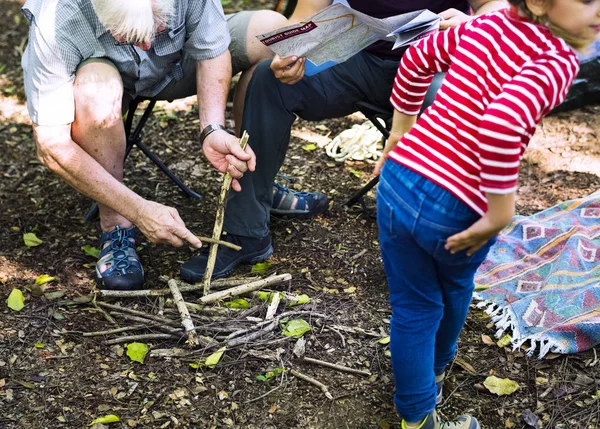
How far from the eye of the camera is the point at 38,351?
7.88 feet

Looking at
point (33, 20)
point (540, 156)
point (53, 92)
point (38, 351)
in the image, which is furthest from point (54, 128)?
point (540, 156)

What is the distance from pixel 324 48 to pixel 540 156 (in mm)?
1684

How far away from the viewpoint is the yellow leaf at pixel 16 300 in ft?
8.52

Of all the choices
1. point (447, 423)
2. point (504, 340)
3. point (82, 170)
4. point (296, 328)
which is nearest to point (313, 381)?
point (296, 328)

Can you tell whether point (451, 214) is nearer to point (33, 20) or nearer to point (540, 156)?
point (33, 20)

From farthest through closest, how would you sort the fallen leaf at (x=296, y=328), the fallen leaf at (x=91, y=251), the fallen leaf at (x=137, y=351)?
the fallen leaf at (x=91, y=251) < the fallen leaf at (x=296, y=328) < the fallen leaf at (x=137, y=351)

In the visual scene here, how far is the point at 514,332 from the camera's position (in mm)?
2500

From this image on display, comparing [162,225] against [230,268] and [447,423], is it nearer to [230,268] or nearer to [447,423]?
[230,268]

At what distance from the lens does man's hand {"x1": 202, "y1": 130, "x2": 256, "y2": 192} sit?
253cm

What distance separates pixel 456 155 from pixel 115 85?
144 centimetres

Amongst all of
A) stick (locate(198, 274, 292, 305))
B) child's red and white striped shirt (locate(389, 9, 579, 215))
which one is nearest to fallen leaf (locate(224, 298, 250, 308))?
stick (locate(198, 274, 292, 305))

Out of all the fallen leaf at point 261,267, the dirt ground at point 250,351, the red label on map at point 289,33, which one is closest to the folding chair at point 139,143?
the dirt ground at point 250,351

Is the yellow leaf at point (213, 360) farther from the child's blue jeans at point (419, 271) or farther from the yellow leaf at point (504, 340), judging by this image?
the yellow leaf at point (504, 340)

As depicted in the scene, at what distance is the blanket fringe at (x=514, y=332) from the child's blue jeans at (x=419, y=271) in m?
0.55
